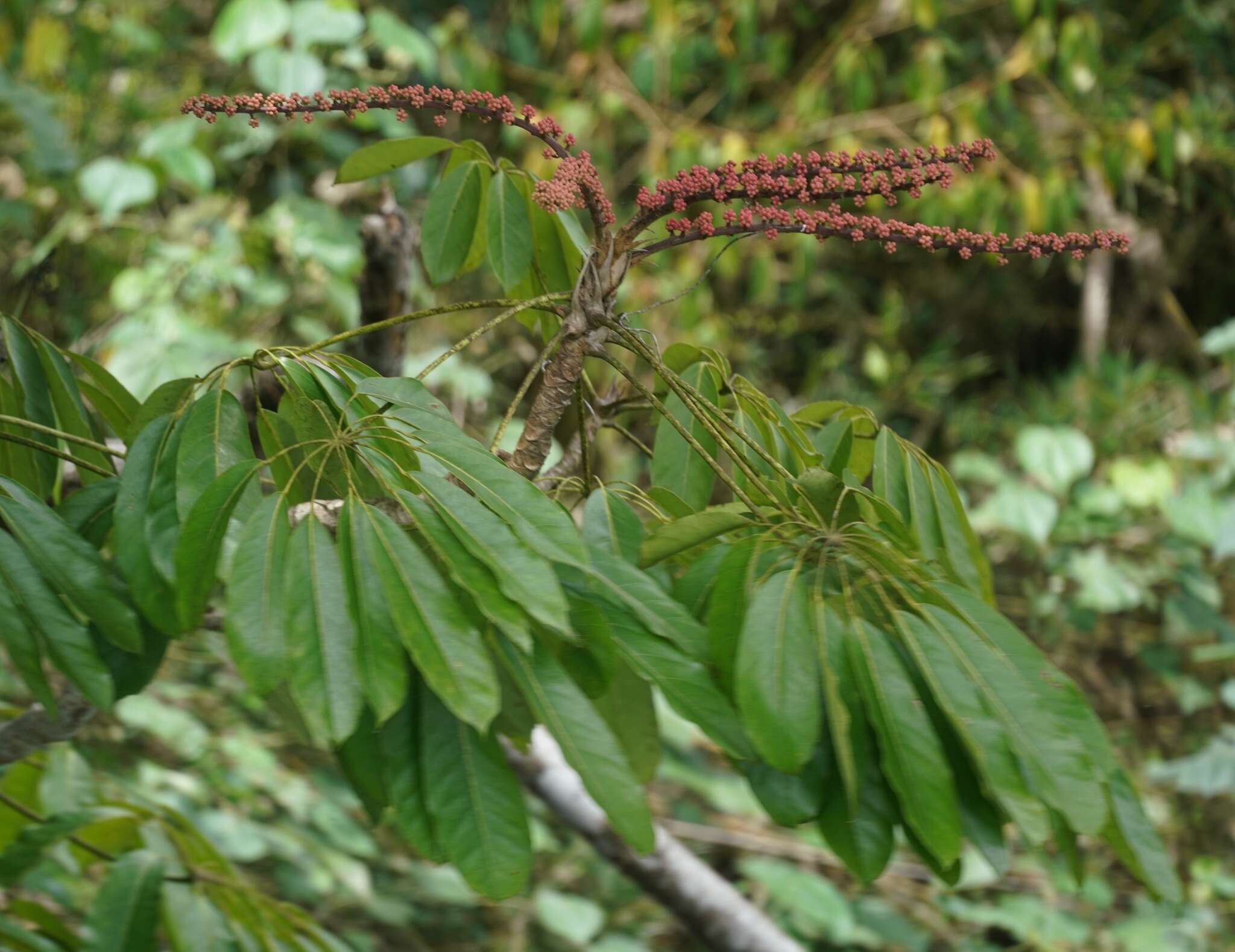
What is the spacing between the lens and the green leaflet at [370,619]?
1.58 feet

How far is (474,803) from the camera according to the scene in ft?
1.72

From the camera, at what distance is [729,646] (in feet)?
1.81

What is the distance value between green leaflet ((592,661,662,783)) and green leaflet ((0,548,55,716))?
282mm

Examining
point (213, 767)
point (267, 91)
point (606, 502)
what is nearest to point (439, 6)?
point (267, 91)

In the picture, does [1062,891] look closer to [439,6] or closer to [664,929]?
[664,929]

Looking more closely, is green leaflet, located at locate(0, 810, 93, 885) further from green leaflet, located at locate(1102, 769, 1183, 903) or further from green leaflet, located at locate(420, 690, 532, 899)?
green leaflet, located at locate(1102, 769, 1183, 903)

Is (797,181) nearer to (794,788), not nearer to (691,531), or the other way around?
(691,531)

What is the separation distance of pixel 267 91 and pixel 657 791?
1829 mm

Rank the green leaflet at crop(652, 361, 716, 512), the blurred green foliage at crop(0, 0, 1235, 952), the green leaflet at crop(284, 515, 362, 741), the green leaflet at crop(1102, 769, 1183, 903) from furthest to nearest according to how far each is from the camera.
→ 1. the blurred green foliage at crop(0, 0, 1235, 952)
2. the green leaflet at crop(652, 361, 716, 512)
3. the green leaflet at crop(1102, 769, 1183, 903)
4. the green leaflet at crop(284, 515, 362, 741)

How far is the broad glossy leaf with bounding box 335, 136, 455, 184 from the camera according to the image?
0.74 meters

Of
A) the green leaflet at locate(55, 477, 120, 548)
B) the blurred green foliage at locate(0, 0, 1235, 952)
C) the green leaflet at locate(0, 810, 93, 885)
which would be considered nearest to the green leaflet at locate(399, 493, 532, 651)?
the green leaflet at locate(55, 477, 120, 548)

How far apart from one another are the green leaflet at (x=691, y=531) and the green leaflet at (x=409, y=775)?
139 millimetres

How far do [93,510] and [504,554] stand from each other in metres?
0.28

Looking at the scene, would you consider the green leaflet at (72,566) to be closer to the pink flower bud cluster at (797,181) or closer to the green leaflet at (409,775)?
the green leaflet at (409,775)
